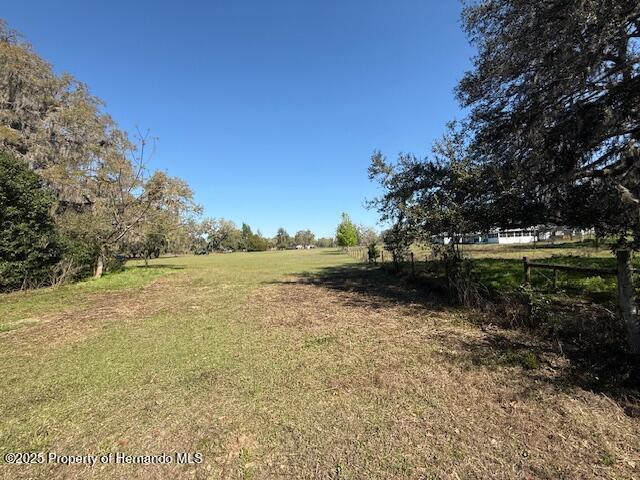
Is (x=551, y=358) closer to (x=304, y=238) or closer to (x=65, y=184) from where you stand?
(x=65, y=184)

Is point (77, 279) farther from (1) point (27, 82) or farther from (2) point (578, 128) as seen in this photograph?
(2) point (578, 128)

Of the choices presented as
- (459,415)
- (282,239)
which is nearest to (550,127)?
(459,415)

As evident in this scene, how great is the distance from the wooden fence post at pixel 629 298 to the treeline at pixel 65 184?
1618 centimetres

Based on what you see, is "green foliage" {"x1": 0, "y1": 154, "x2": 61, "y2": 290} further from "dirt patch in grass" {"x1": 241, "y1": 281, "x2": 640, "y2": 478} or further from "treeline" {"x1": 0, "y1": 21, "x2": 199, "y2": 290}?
"dirt patch in grass" {"x1": 241, "y1": 281, "x2": 640, "y2": 478}

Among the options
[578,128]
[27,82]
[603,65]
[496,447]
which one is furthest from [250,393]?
[27,82]

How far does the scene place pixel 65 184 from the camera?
16094 mm

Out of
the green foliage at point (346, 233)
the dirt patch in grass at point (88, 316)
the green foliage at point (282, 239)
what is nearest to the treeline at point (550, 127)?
the dirt patch in grass at point (88, 316)

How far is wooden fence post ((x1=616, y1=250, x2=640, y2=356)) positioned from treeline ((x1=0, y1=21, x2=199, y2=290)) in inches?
637

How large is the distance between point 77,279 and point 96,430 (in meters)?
14.4

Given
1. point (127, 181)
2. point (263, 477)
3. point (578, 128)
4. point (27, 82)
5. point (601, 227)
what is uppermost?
point (27, 82)

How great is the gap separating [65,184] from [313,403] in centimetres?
1827

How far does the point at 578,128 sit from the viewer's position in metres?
5.25

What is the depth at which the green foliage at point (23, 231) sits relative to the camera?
11391mm

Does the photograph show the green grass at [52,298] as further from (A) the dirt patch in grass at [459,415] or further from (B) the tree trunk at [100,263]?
(A) the dirt patch in grass at [459,415]
